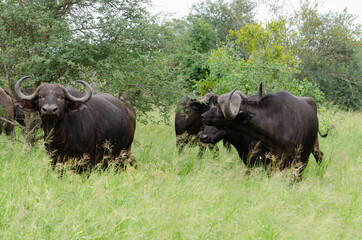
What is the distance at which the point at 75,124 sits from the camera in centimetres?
495

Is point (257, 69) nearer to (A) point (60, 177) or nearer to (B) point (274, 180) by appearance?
(B) point (274, 180)

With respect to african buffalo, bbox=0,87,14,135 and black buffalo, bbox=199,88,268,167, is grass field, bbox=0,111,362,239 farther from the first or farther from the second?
african buffalo, bbox=0,87,14,135

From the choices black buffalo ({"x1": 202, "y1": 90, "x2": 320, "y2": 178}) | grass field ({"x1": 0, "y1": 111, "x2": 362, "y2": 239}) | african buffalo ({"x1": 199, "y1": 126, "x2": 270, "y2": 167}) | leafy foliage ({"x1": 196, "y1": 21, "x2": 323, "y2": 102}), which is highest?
leafy foliage ({"x1": 196, "y1": 21, "x2": 323, "y2": 102})

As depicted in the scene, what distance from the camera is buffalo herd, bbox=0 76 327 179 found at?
15.7 feet

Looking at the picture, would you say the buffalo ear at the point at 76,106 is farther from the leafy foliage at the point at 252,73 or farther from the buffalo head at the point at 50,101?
the leafy foliage at the point at 252,73

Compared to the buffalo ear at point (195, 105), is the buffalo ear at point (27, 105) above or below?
above

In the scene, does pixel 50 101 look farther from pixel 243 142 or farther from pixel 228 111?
pixel 243 142

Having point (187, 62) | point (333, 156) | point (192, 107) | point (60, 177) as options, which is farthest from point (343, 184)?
point (187, 62)

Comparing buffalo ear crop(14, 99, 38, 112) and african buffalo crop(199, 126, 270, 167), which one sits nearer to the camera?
buffalo ear crop(14, 99, 38, 112)

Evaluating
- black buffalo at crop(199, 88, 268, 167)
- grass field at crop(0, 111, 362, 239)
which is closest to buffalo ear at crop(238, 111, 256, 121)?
black buffalo at crop(199, 88, 268, 167)

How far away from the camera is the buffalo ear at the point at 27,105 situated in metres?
4.80

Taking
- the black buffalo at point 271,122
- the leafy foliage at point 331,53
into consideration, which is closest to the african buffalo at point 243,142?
the black buffalo at point 271,122

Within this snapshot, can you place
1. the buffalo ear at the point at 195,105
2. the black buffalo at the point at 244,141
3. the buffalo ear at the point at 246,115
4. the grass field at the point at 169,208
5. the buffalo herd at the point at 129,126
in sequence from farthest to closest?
the buffalo ear at the point at 195,105
the black buffalo at the point at 244,141
the buffalo ear at the point at 246,115
the buffalo herd at the point at 129,126
the grass field at the point at 169,208

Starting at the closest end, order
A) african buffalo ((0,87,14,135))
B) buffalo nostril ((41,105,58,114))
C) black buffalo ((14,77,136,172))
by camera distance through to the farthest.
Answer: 1. buffalo nostril ((41,105,58,114))
2. black buffalo ((14,77,136,172))
3. african buffalo ((0,87,14,135))
